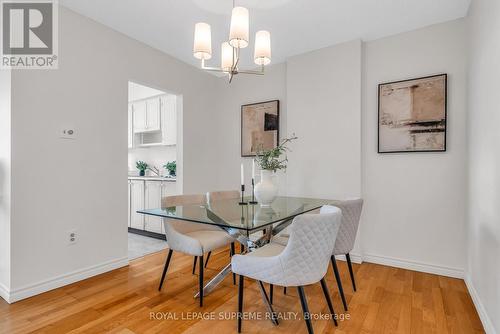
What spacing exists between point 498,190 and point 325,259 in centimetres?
106

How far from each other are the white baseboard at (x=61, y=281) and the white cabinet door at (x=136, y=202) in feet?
3.96

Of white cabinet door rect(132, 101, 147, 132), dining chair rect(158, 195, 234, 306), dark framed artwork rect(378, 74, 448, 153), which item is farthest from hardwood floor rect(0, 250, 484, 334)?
white cabinet door rect(132, 101, 147, 132)

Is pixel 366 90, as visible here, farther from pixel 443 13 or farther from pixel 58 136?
pixel 58 136

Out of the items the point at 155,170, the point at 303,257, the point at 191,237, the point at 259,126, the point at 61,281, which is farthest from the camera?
the point at 155,170

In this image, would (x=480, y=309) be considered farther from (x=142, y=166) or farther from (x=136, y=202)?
(x=142, y=166)

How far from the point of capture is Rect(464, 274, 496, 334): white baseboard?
164 cm

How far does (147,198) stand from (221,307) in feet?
7.86

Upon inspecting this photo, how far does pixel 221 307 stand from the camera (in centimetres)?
200

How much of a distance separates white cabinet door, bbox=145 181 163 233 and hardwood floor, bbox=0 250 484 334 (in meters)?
1.17

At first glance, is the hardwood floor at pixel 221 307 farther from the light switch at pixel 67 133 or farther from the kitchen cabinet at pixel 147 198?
the light switch at pixel 67 133

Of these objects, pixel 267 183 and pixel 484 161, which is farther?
pixel 267 183

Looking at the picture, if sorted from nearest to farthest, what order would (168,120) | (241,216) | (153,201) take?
1. (241,216)
2. (153,201)
3. (168,120)

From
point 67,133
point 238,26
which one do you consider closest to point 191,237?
point 67,133

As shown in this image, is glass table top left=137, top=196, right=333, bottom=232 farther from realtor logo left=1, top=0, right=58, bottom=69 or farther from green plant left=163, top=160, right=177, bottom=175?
green plant left=163, top=160, right=177, bottom=175
